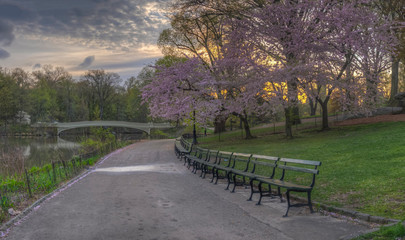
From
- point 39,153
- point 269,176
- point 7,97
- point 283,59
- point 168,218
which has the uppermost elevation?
point 7,97

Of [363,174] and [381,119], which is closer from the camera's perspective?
[363,174]

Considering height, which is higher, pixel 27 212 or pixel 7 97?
pixel 7 97

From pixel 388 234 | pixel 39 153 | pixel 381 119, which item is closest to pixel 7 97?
pixel 39 153

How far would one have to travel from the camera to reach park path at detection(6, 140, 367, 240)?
607 centimetres

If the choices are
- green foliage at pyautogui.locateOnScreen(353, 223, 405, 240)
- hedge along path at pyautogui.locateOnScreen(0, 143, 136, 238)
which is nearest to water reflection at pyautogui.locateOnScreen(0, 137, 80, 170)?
hedge along path at pyautogui.locateOnScreen(0, 143, 136, 238)

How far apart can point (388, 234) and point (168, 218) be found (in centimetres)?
391

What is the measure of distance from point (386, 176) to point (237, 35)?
15204 millimetres

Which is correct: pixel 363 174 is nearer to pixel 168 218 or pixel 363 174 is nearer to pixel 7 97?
pixel 168 218

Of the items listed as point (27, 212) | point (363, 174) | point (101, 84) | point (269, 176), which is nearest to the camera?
point (27, 212)

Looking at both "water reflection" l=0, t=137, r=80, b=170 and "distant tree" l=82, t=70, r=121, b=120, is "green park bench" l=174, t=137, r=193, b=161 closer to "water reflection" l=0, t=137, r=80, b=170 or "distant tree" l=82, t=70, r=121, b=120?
"water reflection" l=0, t=137, r=80, b=170

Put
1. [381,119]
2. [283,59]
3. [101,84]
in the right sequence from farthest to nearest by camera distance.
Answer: [101,84] → [381,119] → [283,59]

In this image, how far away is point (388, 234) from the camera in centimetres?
520

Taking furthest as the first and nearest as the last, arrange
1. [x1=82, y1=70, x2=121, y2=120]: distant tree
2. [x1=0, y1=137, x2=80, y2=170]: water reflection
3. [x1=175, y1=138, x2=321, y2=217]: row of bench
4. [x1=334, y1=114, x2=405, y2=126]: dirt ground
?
1. [x1=82, y1=70, x2=121, y2=120]: distant tree
2. [x1=334, y1=114, x2=405, y2=126]: dirt ground
3. [x1=0, y1=137, x2=80, y2=170]: water reflection
4. [x1=175, y1=138, x2=321, y2=217]: row of bench

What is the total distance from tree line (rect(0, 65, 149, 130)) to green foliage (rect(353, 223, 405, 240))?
67.6m
